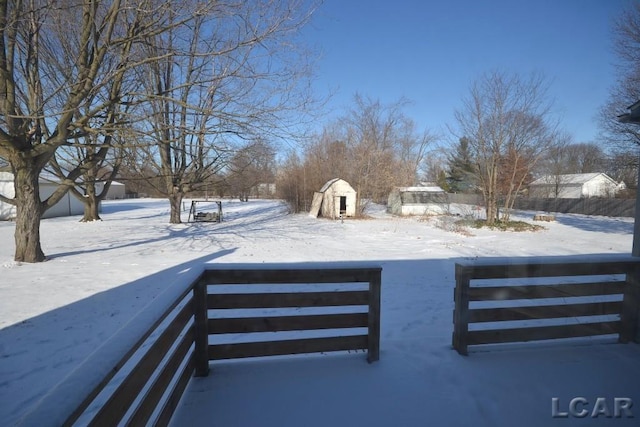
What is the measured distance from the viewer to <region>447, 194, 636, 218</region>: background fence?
25.2 meters

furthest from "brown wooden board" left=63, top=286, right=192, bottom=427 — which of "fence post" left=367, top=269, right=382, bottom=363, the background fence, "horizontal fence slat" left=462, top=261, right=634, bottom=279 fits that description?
the background fence

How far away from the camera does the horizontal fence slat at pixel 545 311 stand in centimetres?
304

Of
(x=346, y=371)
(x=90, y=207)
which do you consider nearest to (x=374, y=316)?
(x=346, y=371)

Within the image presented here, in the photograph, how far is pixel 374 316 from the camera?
291 centimetres

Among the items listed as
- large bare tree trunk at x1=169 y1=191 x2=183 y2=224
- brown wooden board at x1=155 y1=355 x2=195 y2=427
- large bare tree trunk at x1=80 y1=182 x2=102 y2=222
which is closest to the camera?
brown wooden board at x1=155 y1=355 x2=195 y2=427

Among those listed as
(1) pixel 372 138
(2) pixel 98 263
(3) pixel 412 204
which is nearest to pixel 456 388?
(2) pixel 98 263

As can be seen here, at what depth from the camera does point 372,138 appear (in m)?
28.3

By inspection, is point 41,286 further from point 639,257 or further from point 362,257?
point 639,257

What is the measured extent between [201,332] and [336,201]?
21.2 metres

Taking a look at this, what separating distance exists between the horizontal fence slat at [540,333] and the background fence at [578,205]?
81.9ft

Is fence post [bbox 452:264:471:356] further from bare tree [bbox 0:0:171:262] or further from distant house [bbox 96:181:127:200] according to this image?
distant house [bbox 96:181:127:200]

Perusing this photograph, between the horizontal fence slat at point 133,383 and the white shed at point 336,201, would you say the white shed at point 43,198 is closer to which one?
the white shed at point 336,201

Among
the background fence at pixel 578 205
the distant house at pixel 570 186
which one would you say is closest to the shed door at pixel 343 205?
the background fence at pixel 578 205

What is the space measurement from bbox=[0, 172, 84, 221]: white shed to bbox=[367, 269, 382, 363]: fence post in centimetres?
2242
